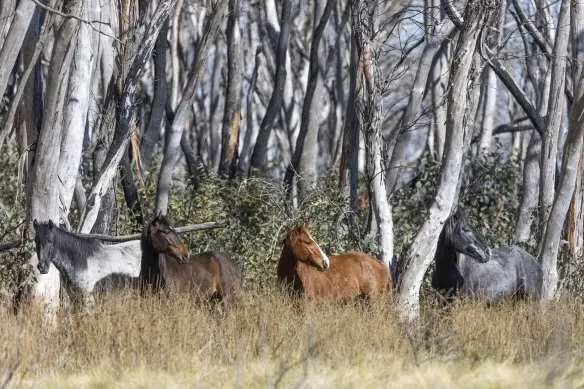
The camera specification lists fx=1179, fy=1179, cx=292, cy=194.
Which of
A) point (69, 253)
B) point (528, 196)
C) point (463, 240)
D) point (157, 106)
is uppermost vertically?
point (157, 106)

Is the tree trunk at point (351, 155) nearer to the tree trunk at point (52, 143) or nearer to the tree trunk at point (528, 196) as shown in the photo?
the tree trunk at point (528, 196)

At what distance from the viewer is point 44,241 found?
12102mm

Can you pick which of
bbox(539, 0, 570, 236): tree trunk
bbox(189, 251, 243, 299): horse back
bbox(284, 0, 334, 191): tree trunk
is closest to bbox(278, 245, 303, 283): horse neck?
bbox(189, 251, 243, 299): horse back

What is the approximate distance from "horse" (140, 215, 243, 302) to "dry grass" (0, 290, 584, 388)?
2.87 ft

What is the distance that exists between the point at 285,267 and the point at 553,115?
514 cm

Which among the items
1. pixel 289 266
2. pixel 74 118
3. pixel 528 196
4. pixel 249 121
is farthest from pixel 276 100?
pixel 289 266

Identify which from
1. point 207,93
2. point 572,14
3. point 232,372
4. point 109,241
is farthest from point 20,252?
point 207,93

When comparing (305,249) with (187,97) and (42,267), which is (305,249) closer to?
(42,267)

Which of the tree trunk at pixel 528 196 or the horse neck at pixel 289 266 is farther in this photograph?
the tree trunk at pixel 528 196

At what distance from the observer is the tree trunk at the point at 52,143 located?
12266 mm

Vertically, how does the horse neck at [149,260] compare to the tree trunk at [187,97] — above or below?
below

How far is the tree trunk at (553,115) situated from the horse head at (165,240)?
18.5 ft

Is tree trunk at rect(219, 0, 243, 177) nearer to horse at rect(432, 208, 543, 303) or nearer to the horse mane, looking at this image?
horse at rect(432, 208, 543, 303)

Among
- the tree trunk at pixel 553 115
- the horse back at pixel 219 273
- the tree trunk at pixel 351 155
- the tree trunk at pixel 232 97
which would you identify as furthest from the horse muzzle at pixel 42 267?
the tree trunk at pixel 232 97
